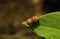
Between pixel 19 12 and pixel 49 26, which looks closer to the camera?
pixel 49 26

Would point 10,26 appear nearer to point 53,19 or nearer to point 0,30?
point 0,30

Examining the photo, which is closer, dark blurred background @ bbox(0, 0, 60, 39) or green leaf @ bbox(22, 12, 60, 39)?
green leaf @ bbox(22, 12, 60, 39)

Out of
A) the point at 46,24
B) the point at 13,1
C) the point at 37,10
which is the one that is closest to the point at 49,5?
the point at 37,10

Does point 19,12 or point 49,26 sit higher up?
point 19,12

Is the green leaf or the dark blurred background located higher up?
the dark blurred background

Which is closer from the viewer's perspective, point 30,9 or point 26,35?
point 26,35
